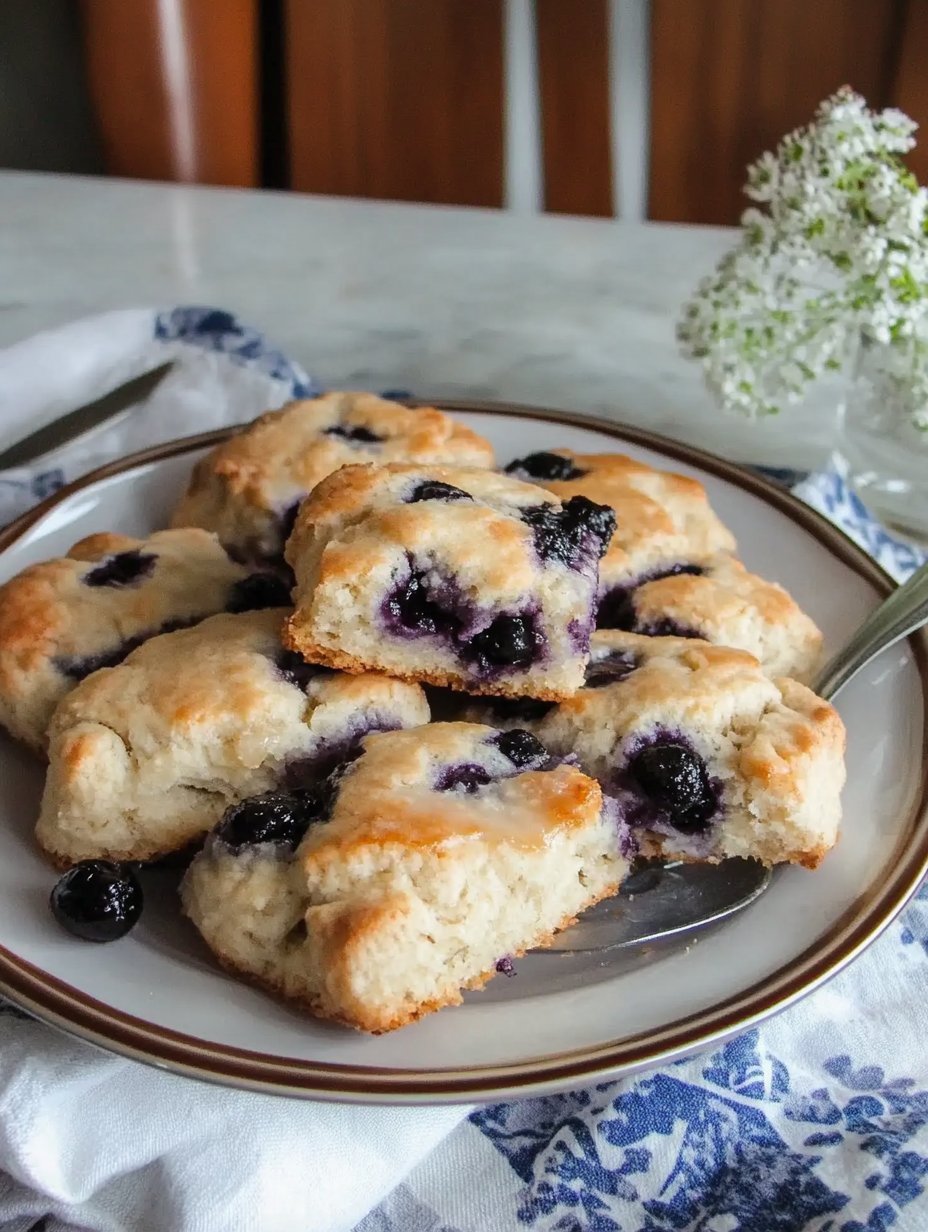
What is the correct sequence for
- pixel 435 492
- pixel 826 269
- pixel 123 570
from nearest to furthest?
pixel 435 492 → pixel 123 570 → pixel 826 269

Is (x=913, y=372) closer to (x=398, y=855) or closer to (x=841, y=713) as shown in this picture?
(x=841, y=713)

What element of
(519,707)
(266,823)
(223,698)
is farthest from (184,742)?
(519,707)

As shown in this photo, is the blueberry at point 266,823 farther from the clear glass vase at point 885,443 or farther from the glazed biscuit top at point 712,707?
the clear glass vase at point 885,443

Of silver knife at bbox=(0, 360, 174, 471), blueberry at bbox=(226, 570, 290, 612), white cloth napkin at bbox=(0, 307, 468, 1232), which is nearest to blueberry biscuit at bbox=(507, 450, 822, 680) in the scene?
blueberry at bbox=(226, 570, 290, 612)

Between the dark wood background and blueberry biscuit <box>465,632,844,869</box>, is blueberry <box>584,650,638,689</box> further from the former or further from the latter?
the dark wood background

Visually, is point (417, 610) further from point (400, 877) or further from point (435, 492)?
point (400, 877)

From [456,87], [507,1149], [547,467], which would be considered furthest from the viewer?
[456,87]
